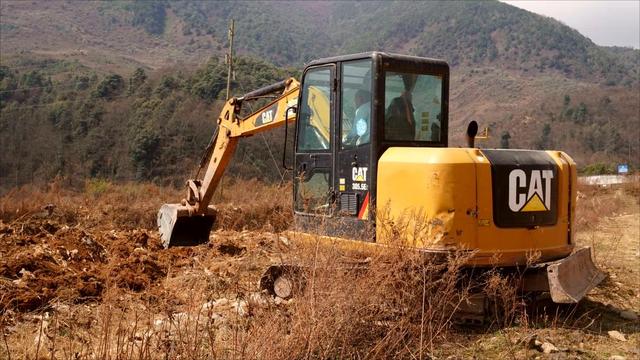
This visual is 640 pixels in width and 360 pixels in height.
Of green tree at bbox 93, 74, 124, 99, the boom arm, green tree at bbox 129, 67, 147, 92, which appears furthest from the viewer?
green tree at bbox 129, 67, 147, 92

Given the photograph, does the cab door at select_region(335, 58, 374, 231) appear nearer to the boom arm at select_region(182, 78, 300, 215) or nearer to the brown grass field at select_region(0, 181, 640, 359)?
the brown grass field at select_region(0, 181, 640, 359)

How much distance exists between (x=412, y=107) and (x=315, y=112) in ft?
3.20

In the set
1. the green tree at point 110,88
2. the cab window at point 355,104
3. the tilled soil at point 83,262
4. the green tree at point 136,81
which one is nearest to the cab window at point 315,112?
the cab window at point 355,104

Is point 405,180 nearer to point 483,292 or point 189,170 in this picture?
point 483,292

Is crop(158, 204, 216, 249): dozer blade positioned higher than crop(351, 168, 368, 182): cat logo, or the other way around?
crop(351, 168, 368, 182): cat logo

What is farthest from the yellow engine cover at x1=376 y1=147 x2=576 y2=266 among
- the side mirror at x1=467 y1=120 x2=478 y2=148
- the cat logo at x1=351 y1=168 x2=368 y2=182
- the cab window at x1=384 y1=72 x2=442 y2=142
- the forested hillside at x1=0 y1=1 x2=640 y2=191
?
the forested hillside at x1=0 y1=1 x2=640 y2=191

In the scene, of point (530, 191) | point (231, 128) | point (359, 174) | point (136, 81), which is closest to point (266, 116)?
point (231, 128)

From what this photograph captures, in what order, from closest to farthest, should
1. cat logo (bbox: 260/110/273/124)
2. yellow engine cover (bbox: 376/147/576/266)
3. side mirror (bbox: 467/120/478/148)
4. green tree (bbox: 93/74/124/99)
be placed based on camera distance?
yellow engine cover (bbox: 376/147/576/266), side mirror (bbox: 467/120/478/148), cat logo (bbox: 260/110/273/124), green tree (bbox: 93/74/124/99)

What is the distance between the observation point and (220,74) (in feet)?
124

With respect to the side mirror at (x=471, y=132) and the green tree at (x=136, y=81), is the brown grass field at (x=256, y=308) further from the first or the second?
the green tree at (x=136, y=81)

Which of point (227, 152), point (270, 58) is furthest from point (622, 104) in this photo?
point (227, 152)

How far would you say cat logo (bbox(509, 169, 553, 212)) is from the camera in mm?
6141

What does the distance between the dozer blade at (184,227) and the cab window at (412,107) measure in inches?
129

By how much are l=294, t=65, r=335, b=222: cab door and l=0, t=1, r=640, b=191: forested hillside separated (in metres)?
15.1
